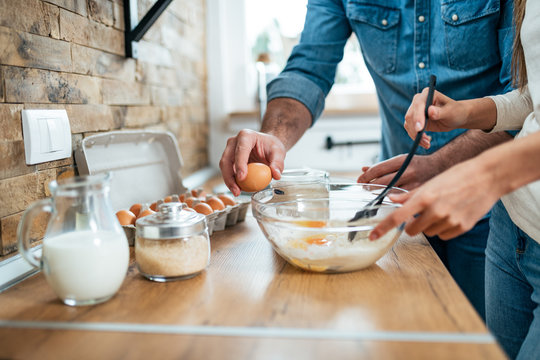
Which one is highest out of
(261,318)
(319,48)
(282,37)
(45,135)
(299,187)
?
(282,37)

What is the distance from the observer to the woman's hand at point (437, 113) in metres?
0.88

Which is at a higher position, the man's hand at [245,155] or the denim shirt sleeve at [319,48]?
the denim shirt sleeve at [319,48]

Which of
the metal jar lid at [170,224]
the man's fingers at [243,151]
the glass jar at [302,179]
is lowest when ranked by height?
the metal jar lid at [170,224]

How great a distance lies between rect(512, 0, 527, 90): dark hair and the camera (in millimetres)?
893

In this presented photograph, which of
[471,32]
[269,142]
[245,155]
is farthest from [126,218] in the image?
[471,32]

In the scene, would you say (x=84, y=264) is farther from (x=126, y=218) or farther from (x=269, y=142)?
(x=269, y=142)

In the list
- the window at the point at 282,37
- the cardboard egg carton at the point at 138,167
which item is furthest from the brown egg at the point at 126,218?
the window at the point at 282,37

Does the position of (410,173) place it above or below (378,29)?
below

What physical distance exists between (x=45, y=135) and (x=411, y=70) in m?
1.01

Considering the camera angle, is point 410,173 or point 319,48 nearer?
point 410,173

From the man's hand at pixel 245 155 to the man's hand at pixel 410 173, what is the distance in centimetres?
20

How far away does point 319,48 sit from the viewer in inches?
57.2

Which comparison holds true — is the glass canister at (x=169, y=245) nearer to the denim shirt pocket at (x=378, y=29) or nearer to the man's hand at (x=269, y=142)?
the man's hand at (x=269, y=142)

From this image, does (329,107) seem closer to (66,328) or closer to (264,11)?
(264,11)
